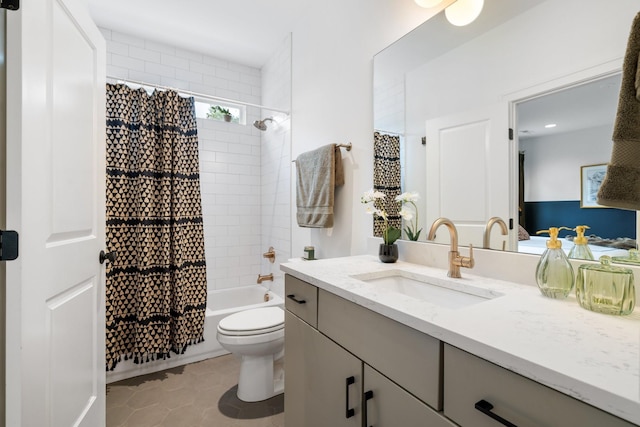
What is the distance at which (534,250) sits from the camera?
103 cm

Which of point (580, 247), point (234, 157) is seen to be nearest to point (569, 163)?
point (580, 247)

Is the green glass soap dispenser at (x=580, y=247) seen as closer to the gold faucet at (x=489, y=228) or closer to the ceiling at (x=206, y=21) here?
the gold faucet at (x=489, y=228)

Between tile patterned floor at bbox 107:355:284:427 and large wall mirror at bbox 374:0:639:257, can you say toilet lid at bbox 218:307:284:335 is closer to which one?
tile patterned floor at bbox 107:355:284:427

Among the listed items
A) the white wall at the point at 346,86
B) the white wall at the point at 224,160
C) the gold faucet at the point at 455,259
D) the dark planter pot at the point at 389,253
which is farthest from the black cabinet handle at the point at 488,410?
the white wall at the point at 224,160

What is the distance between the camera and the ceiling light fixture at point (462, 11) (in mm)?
1223

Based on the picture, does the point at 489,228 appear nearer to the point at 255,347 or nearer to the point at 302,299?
the point at 302,299

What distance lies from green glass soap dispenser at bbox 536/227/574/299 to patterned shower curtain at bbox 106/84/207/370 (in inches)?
88.8

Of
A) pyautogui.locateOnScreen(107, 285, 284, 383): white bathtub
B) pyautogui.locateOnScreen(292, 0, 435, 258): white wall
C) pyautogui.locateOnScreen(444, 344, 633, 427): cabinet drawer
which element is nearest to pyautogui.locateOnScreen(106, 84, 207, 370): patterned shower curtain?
pyautogui.locateOnScreen(107, 285, 284, 383): white bathtub

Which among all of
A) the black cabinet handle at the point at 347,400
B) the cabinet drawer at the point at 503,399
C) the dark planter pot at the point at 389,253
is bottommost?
the black cabinet handle at the point at 347,400

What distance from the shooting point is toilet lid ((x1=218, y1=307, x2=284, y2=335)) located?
180 centimetres

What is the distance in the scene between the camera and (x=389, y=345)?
0.79 meters

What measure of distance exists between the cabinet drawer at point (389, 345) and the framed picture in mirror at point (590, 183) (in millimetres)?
689

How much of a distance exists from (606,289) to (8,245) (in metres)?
1.57

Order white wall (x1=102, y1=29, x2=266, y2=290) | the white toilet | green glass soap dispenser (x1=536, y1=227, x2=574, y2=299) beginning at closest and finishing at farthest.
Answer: green glass soap dispenser (x1=536, y1=227, x2=574, y2=299)
the white toilet
white wall (x1=102, y1=29, x2=266, y2=290)
